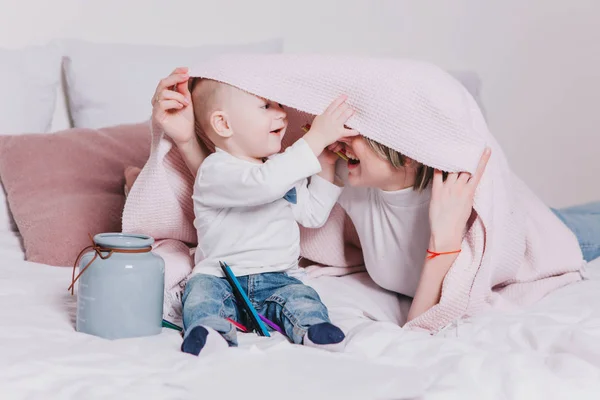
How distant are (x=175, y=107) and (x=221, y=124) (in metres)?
0.10

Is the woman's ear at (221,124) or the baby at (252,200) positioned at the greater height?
the woman's ear at (221,124)

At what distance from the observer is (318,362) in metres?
1.08

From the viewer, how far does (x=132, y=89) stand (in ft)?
7.20

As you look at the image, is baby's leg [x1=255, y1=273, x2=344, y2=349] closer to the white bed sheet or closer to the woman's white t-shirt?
the white bed sheet

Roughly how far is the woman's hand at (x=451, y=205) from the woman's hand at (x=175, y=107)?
482 mm

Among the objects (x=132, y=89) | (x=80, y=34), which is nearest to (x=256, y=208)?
(x=132, y=89)

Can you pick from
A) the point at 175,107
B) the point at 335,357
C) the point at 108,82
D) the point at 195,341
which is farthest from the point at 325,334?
the point at 108,82

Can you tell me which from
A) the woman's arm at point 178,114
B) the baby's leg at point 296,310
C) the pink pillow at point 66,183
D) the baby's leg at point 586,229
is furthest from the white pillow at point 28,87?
the baby's leg at point 586,229

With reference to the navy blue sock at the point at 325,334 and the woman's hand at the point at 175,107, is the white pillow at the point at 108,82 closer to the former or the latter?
the woman's hand at the point at 175,107

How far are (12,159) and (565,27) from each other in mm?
2116

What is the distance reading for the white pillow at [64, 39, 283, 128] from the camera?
218cm

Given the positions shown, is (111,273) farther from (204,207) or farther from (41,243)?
(41,243)

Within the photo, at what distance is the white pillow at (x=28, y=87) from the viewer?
207 centimetres

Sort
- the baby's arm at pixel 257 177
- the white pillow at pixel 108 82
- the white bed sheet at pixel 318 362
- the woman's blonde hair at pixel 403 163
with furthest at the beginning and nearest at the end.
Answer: the white pillow at pixel 108 82
the woman's blonde hair at pixel 403 163
the baby's arm at pixel 257 177
the white bed sheet at pixel 318 362
